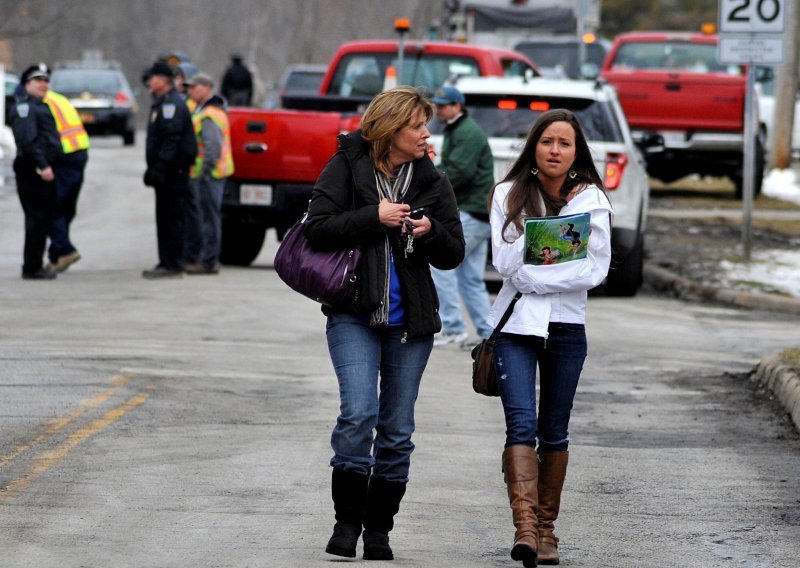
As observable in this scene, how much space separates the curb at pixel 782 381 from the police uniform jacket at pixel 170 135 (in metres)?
6.63

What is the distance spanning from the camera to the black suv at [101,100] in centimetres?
3953

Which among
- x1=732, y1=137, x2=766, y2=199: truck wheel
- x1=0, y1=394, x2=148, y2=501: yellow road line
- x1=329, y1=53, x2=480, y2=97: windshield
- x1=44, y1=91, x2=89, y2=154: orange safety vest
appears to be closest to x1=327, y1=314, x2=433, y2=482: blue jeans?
x1=0, y1=394, x2=148, y2=501: yellow road line

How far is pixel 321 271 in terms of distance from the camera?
244 inches

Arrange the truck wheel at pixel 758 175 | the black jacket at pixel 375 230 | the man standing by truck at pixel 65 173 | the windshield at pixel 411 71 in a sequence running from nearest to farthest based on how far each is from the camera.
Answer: the black jacket at pixel 375 230
the man standing by truck at pixel 65 173
the windshield at pixel 411 71
the truck wheel at pixel 758 175

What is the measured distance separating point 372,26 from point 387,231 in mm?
71988

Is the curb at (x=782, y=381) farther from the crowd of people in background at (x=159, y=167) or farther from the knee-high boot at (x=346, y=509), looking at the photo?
the crowd of people in background at (x=159, y=167)

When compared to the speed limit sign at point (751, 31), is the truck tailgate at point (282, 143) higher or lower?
lower

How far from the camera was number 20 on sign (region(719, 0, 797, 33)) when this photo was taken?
17938mm

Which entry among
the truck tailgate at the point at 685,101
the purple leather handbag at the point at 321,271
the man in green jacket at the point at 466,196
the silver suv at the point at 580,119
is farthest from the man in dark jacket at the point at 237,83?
the purple leather handbag at the point at 321,271

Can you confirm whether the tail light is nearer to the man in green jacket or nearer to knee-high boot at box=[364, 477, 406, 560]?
the man in green jacket

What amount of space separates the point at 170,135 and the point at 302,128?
131 cm

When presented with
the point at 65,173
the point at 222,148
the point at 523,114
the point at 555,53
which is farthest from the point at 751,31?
the point at 555,53

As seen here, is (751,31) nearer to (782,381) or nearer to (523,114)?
(523,114)

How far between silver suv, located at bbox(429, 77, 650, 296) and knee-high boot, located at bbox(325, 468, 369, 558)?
8.80 m
